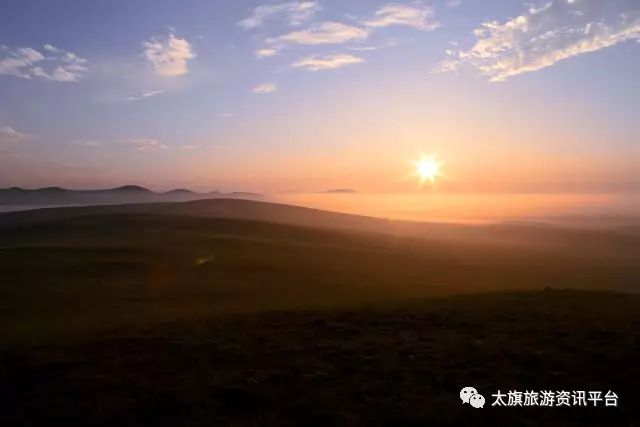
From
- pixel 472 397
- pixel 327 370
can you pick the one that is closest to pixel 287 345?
pixel 327 370

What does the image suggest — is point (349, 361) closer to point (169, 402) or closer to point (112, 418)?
point (169, 402)

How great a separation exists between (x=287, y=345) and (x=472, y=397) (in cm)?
474

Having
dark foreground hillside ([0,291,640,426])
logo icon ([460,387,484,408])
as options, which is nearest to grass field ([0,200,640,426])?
dark foreground hillside ([0,291,640,426])

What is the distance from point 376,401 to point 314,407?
42.7 inches

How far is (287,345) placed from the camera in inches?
480

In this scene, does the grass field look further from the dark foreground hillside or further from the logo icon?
the logo icon

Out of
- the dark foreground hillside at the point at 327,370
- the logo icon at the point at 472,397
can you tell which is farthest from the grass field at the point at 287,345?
the logo icon at the point at 472,397

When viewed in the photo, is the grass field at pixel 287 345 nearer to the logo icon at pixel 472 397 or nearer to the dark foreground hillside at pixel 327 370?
the dark foreground hillside at pixel 327 370

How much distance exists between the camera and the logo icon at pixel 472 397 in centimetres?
868

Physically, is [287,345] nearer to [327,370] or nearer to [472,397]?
[327,370]

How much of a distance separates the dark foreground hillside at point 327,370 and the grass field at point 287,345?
41mm

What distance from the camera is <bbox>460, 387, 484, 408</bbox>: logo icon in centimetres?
868

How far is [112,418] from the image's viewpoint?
812 cm

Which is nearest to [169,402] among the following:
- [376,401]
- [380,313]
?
[376,401]
